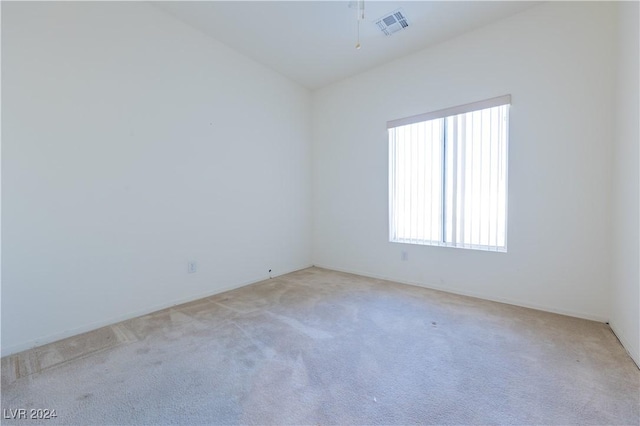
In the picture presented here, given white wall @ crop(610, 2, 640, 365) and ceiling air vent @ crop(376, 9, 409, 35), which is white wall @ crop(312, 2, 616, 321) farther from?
ceiling air vent @ crop(376, 9, 409, 35)

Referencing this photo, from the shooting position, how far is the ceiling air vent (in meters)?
2.72

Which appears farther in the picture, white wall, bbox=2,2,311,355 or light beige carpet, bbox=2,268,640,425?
white wall, bbox=2,2,311,355

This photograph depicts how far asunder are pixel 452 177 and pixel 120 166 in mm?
3458

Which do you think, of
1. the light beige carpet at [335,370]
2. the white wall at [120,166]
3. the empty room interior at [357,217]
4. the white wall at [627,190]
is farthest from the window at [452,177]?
the white wall at [120,166]

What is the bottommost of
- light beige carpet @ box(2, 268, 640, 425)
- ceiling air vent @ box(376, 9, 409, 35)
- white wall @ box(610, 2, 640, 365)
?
light beige carpet @ box(2, 268, 640, 425)

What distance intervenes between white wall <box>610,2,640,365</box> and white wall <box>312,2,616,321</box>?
5.1 inches

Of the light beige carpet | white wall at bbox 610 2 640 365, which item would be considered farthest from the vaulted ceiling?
the light beige carpet

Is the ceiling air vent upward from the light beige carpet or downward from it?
upward

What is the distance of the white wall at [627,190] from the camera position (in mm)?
1878

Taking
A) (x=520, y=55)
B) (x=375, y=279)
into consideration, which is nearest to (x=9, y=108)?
(x=375, y=279)

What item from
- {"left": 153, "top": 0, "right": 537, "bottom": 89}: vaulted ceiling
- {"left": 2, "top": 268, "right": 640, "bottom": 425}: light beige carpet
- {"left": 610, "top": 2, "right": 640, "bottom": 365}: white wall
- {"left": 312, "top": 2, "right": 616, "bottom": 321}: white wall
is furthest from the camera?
{"left": 153, "top": 0, "right": 537, "bottom": 89}: vaulted ceiling

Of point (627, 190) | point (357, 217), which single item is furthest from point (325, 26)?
point (627, 190)

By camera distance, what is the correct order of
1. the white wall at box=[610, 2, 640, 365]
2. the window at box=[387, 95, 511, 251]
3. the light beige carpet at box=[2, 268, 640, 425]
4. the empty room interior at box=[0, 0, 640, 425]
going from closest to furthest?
the light beige carpet at box=[2, 268, 640, 425], the empty room interior at box=[0, 0, 640, 425], the white wall at box=[610, 2, 640, 365], the window at box=[387, 95, 511, 251]

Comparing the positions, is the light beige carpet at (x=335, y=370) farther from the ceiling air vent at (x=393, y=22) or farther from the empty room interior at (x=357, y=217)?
the ceiling air vent at (x=393, y=22)
